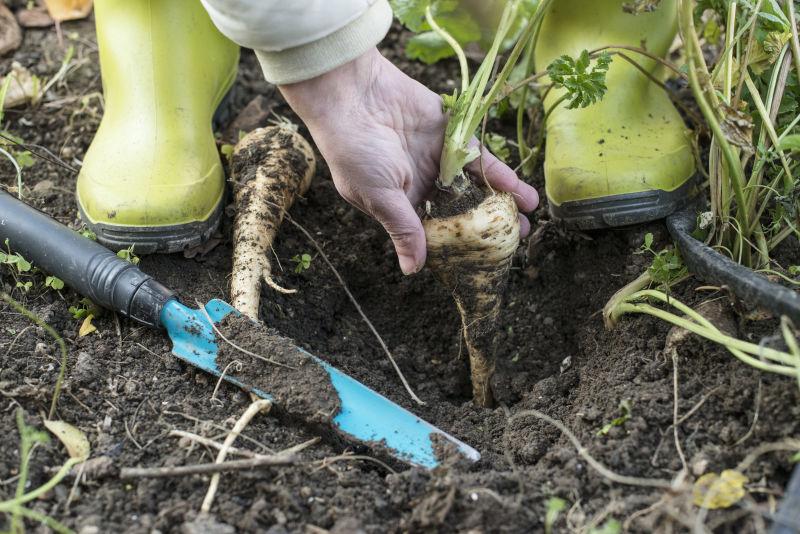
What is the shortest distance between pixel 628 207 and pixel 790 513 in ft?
2.63

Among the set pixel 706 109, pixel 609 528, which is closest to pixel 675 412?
pixel 609 528

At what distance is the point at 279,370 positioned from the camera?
4.58 ft

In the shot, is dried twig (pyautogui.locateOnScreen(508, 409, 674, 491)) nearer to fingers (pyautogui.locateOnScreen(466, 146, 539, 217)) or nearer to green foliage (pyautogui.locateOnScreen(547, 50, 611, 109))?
fingers (pyautogui.locateOnScreen(466, 146, 539, 217))

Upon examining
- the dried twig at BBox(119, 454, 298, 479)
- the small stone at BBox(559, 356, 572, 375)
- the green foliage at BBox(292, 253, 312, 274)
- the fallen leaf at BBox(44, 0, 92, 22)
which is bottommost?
the small stone at BBox(559, 356, 572, 375)

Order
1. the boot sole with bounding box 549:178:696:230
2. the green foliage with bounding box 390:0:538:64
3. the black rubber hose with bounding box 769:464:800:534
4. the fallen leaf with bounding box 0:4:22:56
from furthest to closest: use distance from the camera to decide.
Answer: the fallen leaf with bounding box 0:4:22:56 → the green foliage with bounding box 390:0:538:64 → the boot sole with bounding box 549:178:696:230 → the black rubber hose with bounding box 769:464:800:534

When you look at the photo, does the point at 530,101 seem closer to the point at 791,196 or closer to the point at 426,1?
the point at 426,1

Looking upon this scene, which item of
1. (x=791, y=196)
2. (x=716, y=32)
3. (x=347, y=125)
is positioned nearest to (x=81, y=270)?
(x=347, y=125)

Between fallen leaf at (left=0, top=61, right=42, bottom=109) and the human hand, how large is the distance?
103 centimetres

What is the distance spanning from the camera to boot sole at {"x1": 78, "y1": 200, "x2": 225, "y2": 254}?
1.63 meters

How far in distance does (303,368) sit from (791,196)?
3.10 feet

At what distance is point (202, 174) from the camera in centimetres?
174

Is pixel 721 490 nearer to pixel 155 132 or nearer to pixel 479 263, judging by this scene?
pixel 479 263

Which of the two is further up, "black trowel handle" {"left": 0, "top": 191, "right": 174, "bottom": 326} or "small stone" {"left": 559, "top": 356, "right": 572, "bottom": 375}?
"black trowel handle" {"left": 0, "top": 191, "right": 174, "bottom": 326}

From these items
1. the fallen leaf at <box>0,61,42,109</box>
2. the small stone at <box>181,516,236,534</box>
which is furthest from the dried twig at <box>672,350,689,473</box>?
the fallen leaf at <box>0,61,42,109</box>
